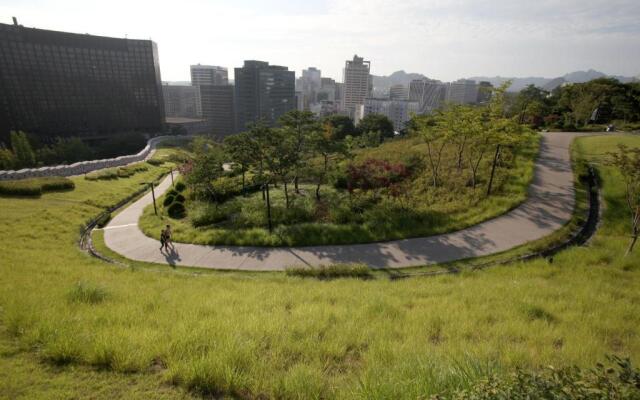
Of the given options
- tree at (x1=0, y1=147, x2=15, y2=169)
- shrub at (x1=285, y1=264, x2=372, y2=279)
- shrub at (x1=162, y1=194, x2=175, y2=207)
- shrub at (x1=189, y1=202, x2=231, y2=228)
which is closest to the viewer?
shrub at (x1=285, y1=264, x2=372, y2=279)

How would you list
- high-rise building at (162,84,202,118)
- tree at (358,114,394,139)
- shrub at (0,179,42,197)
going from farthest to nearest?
high-rise building at (162,84,202,118) → tree at (358,114,394,139) → shrub at (0,179,42,197)

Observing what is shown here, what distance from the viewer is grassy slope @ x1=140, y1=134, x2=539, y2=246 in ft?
53.8

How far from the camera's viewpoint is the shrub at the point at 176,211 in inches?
882

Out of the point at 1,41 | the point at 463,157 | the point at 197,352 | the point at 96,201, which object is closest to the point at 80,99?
the point at 1,41

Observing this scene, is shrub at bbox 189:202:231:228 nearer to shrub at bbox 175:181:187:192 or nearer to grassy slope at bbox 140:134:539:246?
grassy slope at bbox 140:134:539:246

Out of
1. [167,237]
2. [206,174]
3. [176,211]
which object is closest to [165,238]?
[167,237]

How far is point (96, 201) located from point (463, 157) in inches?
1311

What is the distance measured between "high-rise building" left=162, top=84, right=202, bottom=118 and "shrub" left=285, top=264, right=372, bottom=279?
632 feet

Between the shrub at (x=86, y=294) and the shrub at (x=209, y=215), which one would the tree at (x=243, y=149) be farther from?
the shrub at (x=86, y=294)

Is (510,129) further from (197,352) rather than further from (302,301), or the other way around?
(197,352)

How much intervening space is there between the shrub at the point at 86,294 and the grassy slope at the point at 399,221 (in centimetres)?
829

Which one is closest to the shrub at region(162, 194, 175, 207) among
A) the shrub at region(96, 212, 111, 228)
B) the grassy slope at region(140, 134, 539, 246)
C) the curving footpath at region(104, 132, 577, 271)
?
the grassy slope at region(140, 134, 539, 246)

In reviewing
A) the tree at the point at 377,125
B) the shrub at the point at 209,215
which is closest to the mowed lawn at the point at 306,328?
the shrub at the point at 209,215

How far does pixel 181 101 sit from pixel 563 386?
221 m
